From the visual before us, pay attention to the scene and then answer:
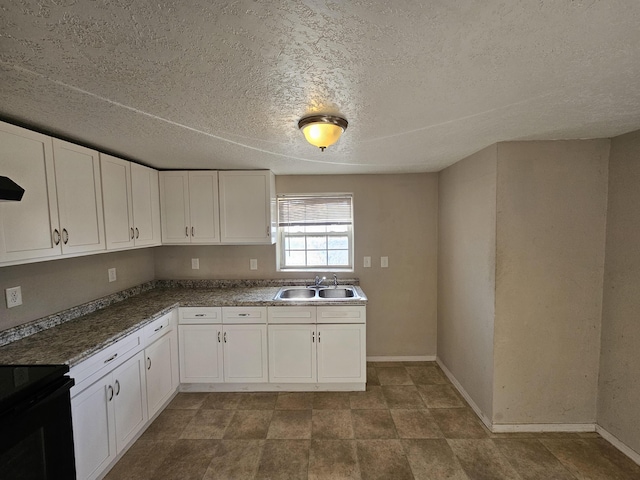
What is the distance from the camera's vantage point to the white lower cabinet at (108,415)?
158 centimetres

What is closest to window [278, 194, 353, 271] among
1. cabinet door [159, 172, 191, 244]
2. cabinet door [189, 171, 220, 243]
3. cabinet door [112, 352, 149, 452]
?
cabinet door [189, 171, 220, 243]

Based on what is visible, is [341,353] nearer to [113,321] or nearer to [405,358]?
[405,358]

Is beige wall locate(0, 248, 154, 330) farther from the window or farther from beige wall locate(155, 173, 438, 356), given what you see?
the window

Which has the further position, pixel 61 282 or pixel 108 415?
pixel 61 282

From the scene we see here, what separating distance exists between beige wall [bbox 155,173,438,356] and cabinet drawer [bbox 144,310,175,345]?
2.77ft

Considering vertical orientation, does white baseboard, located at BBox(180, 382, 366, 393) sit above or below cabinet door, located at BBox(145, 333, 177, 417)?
below

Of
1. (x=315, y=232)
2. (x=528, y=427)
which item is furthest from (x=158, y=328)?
(x=528, y=427)

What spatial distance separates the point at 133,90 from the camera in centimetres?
127

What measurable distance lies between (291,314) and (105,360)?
143 centimetres

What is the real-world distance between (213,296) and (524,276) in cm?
279

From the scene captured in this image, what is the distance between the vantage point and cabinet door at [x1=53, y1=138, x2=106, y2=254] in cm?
180

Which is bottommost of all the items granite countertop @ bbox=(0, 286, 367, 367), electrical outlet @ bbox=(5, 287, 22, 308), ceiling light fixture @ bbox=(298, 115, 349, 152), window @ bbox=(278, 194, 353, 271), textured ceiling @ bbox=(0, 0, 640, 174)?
granite countertop @ bbox=(0, 286, 367, 367)

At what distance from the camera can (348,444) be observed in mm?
Answer: 2084

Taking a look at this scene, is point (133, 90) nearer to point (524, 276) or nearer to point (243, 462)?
point (243, 462)
